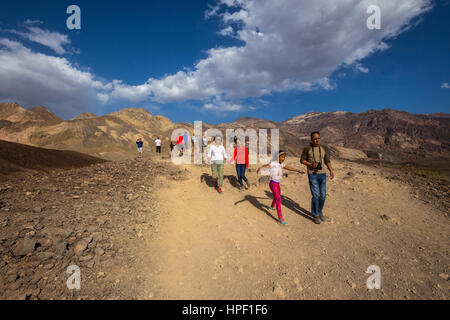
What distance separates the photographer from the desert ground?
3.21 meters

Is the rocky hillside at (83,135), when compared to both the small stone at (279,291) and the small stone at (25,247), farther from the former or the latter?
the small stone at (279,291)

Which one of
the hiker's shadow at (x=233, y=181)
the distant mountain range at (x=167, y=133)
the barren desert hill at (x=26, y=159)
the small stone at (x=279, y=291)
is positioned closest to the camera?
the small stone at (x=279, y=291)

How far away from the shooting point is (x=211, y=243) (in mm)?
4566

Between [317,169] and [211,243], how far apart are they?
3.22 metres

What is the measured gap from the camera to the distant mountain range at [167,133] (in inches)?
1628

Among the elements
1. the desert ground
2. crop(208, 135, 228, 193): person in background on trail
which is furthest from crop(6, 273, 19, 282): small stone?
crop(208, 135, 228, 193): person in background on trail

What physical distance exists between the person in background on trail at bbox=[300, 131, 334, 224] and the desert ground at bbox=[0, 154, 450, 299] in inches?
26.8

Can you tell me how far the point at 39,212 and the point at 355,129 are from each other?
3693 inches

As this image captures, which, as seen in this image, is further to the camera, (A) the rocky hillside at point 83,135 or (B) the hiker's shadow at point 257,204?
(A) the rocky hillside at point 83,135

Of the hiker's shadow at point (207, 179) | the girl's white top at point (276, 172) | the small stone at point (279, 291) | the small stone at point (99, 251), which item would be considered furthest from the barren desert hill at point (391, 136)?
the small stone at point (99, 251)

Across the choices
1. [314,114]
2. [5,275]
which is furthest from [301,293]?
[314,114]

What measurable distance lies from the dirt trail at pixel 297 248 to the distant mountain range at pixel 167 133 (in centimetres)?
3378

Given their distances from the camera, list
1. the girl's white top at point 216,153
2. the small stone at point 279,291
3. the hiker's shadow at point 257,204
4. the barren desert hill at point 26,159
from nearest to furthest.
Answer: the small stone at point 279,291 < the hiker's shadow at point 257,204 < the girl's white top at point 216,153 < the barren desert hill at point 26,159

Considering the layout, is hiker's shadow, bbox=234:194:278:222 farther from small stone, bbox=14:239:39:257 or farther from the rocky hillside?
the rocky hillside
